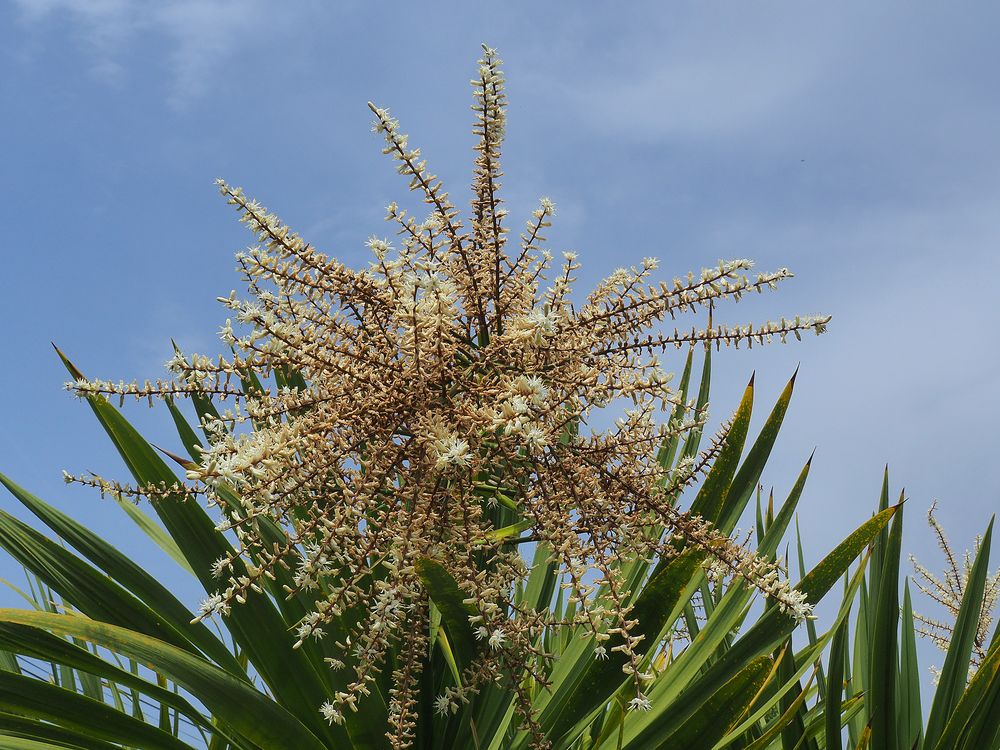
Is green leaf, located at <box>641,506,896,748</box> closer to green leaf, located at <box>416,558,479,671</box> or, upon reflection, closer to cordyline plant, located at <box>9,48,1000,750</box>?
cordyline plant, located at <box>9,48,1000,750</box>

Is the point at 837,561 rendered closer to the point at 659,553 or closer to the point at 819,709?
the point at 659,553

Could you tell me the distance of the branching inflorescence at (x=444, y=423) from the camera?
1.85 metres

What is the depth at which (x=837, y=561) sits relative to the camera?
8.18 ft

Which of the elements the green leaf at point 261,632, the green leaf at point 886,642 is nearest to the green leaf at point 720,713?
the green leaf at point 886,642

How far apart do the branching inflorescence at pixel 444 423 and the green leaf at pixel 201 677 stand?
315mm

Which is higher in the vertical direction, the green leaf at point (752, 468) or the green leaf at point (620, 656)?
the green leaf at point (752, 468)

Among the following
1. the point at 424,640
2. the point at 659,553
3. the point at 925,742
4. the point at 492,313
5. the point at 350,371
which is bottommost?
the point at 925,742

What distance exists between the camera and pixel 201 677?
2.20 meters

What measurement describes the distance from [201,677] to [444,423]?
85 centimetres

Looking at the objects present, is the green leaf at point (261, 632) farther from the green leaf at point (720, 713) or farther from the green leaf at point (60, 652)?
the green leaf at point (720, 713)

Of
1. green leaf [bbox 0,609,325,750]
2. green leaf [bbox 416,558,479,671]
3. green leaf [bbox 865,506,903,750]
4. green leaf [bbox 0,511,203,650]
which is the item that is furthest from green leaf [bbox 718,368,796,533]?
green leaf [bbox 0,511,203,650]

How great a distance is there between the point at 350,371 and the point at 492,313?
37cm

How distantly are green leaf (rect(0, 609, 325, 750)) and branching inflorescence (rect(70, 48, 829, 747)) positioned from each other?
32 cm

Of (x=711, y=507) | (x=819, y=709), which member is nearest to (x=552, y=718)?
(x=711, y=507)
